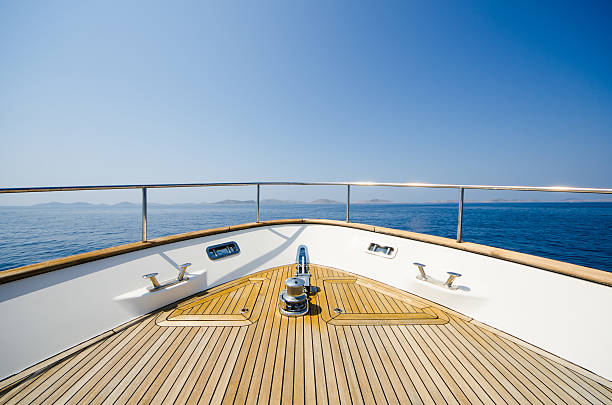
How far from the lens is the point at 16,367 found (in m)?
1.16

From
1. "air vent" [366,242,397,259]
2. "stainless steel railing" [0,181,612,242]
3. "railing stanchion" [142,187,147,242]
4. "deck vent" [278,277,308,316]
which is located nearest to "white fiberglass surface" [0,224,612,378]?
"air vent" [366,242,397,259]

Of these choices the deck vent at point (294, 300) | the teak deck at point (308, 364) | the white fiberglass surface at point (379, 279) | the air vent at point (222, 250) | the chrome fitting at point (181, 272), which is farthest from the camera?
the air vent at point (222, 250)

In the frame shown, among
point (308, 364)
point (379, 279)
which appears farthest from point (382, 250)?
point (308, 364)

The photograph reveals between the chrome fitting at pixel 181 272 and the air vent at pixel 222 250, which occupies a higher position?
the air vent at pixel 222 250

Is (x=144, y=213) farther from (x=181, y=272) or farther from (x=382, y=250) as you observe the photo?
(x=382, y=250)

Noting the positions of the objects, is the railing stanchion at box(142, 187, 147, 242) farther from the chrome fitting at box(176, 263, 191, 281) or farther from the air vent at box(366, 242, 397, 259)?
the air vent at box(366, 242, 397, 259)

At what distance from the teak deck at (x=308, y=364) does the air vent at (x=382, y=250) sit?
24.2 inches

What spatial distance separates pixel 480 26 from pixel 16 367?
788 inches

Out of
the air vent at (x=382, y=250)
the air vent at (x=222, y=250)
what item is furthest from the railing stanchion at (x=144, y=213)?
the air vent at (x=382, y=250)

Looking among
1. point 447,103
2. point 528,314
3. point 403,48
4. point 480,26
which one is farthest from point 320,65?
point 447,103

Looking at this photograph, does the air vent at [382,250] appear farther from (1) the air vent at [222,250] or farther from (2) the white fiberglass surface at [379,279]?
(1) the air vent at [222,250]

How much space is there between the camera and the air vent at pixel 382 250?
7.75 feet

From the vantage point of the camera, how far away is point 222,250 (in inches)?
95.7

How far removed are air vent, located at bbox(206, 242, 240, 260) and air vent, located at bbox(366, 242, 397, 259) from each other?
1.61 m
